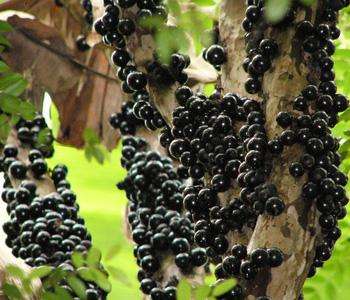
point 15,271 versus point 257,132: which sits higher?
point 257,132

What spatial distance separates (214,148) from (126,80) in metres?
0.31

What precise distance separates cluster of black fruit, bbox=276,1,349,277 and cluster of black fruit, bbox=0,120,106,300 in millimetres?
810

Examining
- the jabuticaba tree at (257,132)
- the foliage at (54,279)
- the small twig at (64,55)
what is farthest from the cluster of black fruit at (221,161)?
the small twig at (64,55)

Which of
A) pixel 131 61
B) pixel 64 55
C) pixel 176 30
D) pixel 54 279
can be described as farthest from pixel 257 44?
pixel 64 55

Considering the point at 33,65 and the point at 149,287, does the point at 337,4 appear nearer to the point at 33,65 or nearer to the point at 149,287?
the point at 149,287

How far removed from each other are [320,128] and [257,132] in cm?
14

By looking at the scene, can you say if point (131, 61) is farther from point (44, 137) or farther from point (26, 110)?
point (44, 137)

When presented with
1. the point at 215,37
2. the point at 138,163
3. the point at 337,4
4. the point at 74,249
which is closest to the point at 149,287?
the point at 74,249

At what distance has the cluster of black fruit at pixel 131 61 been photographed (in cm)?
209

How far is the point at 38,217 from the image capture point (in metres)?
2.76

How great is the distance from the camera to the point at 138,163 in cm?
290

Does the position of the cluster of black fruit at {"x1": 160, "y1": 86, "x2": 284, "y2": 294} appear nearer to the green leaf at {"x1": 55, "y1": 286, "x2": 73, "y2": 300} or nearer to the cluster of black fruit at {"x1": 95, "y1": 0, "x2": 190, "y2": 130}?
the cluster of black fruit at {"x1": 95, "y1": 0, "x2": 190, "y2": 130}

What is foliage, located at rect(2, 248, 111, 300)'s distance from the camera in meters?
1.91

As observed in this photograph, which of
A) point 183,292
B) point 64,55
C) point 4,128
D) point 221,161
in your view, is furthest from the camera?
point 64,55
